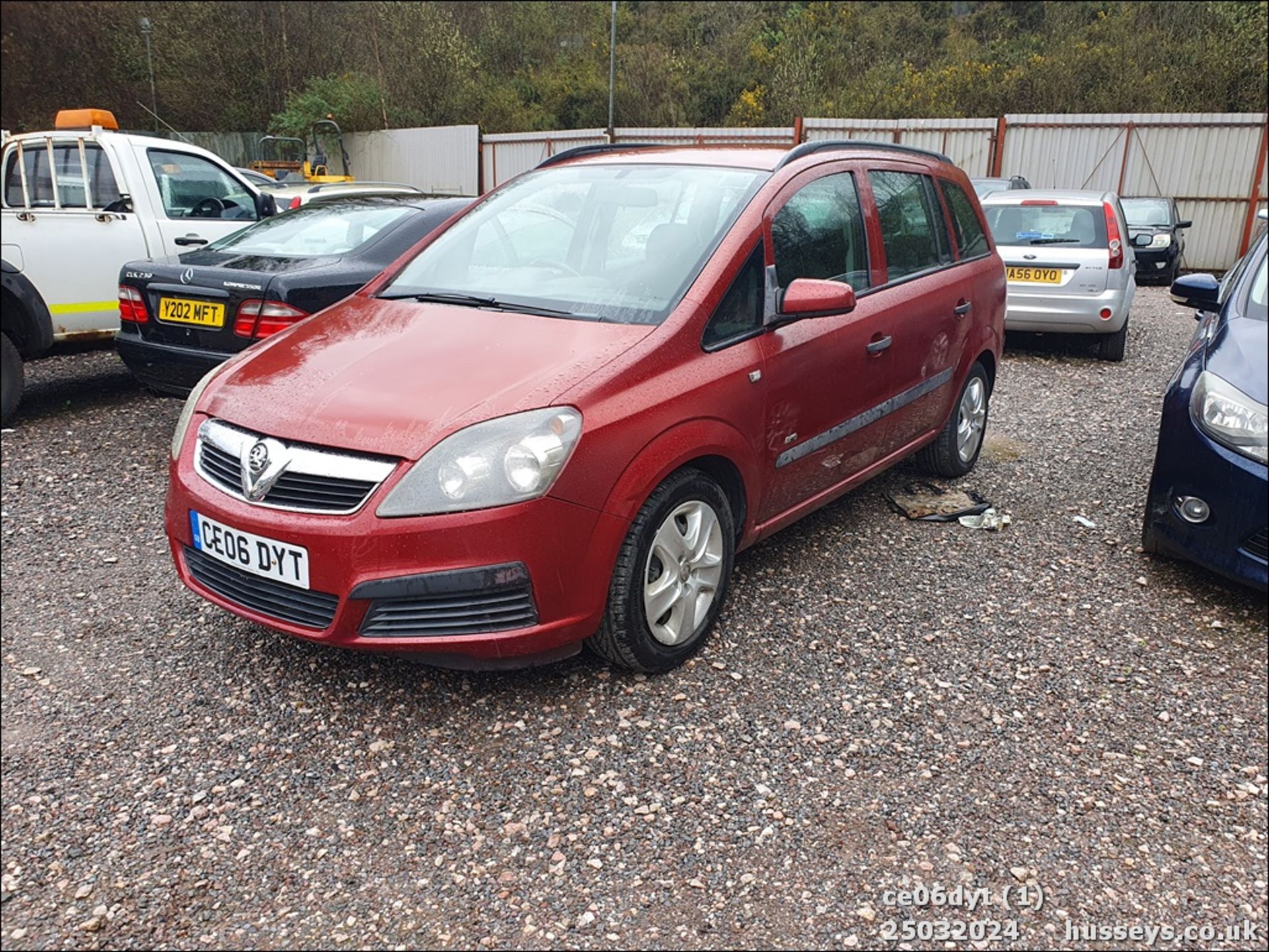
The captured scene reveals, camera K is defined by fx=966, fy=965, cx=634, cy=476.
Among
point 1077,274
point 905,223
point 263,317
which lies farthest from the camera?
point 1077,274

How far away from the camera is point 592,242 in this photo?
138 inches

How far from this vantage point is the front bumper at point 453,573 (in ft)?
8.46

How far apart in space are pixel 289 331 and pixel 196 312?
1825mm

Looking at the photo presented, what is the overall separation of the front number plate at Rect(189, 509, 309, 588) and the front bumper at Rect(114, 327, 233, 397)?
7.43ft

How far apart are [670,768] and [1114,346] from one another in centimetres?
737

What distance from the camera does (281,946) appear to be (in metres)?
2.04

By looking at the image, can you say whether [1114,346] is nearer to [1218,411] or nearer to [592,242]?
[1218,411]

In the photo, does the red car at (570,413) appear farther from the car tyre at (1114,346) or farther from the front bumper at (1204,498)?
the car tyre at (1114,346)

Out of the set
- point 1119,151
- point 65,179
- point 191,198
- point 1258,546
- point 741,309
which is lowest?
point 1258,546

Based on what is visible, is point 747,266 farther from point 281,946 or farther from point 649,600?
point 281,946

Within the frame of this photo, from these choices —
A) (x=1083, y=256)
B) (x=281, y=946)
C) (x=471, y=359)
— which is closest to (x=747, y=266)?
(x=471, y=359)

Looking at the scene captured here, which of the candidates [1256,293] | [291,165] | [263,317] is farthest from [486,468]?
[291,165]

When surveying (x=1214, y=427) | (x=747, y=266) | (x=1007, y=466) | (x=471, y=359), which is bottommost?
(x=1007, y=466)

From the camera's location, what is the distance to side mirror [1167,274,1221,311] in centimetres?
436
